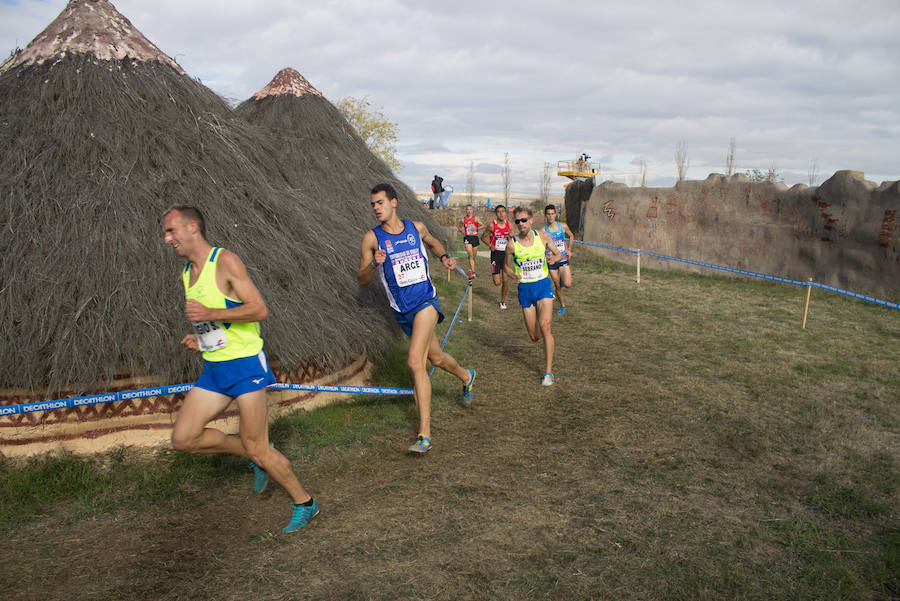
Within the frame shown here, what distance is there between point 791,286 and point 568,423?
10150mm

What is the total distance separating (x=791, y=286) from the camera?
43.3 ft

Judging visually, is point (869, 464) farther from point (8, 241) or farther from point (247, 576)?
point (8, 241)

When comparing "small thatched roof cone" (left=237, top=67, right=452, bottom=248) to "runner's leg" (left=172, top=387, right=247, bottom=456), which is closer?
"runner's leg" (left=172, top=387, right=247, bottom=456)

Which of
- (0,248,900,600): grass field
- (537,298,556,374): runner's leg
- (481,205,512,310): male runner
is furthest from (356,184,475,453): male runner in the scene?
(481,205,512,310): male runner

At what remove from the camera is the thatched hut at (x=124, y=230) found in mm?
4355

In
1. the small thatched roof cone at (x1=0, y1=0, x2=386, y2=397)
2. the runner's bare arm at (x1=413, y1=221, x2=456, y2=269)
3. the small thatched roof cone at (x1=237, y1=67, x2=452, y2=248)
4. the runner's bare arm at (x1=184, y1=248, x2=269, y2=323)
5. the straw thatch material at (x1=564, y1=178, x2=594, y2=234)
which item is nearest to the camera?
the runner's bare arm at (x1=184, y1=248, x2=269, y2=323)

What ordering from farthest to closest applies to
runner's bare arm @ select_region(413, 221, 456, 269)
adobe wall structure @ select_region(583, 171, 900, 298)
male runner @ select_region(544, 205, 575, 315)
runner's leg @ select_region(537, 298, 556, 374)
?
adobe wall structure @ select_region(583, 171, 900, 298) < male runner @ select_region(544, 205, 575, 315) < runner's leg @ select_region(537, 298, 556, 374) < runner's bare arm @ select_region(413, 221, 456, 269)

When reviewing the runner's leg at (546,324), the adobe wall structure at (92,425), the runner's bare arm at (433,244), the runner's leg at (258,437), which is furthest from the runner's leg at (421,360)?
the runner's leg at (546,324)

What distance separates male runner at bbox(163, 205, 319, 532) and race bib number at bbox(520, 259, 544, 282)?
12.6 feet

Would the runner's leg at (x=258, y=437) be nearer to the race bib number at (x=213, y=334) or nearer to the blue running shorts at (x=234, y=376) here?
the blue running shorts at (x=234, y=376)

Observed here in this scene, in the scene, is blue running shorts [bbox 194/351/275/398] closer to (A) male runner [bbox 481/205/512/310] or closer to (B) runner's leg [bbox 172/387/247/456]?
(B) runner's leg [bbox 172/387/247/456]

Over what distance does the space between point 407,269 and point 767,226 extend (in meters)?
12.0

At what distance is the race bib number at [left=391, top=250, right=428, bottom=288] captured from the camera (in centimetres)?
487

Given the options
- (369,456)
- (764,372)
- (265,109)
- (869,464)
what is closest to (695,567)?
(869,464)
